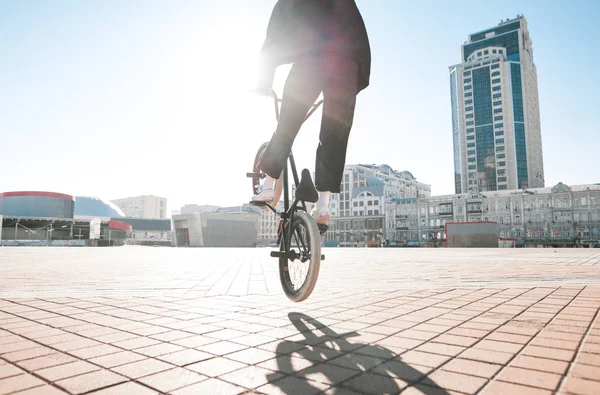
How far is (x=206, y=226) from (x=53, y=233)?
39066mm

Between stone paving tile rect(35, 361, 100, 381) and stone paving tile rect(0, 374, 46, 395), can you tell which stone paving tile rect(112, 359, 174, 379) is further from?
stone paving tile rect(0, 374, 46, 395)

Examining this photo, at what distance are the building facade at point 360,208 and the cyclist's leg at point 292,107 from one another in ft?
284

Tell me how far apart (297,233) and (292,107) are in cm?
109

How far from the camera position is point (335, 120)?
11.0 ft

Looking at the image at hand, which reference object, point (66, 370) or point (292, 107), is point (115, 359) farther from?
point (292, 107)

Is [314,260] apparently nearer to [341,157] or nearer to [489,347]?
[341,157]

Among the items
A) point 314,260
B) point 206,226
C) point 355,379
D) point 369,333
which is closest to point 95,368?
point 355,379

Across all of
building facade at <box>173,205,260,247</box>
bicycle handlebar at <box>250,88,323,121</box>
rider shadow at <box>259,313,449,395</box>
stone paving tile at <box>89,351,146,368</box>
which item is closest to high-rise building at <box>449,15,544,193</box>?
building facade at <box>173,205,260,247</box>

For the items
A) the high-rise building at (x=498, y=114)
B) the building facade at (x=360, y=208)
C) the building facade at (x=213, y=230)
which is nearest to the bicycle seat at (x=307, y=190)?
the building facade at (x=213, y=230)

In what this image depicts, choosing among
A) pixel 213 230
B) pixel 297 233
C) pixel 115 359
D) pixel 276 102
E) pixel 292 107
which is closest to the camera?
pixel 115 359

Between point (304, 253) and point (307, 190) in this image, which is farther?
point (307, 190)

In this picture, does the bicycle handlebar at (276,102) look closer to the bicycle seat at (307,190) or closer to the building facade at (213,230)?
the bicycle seat at (307,190)

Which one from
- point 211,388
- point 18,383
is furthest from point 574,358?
point 18,383

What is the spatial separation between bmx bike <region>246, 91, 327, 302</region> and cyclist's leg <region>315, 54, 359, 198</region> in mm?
153
